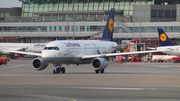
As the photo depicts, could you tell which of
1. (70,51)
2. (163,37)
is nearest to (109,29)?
(70,51)

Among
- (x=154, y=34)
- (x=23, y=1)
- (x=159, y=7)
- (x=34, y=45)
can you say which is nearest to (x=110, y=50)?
(x=34, y=45)

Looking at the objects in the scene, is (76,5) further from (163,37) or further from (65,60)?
(65,60)

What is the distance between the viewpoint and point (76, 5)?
140000mm

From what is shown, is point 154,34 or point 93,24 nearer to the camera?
point 154,34

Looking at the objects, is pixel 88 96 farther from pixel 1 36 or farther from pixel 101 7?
pixel 101 7

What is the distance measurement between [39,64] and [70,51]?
12.5 ft

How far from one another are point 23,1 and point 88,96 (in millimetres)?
134225

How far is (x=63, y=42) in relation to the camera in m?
39.2

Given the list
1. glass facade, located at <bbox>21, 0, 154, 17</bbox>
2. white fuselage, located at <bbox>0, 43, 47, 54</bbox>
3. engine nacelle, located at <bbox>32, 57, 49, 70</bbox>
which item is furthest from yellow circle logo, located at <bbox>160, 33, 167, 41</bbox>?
glass facade, located at <bbox>21, 0, 154, 17</bbox>

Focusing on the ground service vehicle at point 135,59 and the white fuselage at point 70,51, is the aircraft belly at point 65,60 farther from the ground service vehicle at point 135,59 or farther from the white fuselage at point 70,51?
the ground service vehicle at point 135,59

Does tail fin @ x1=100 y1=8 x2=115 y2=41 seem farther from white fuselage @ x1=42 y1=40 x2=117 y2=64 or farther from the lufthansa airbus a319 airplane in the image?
the lufthansa airbus a319 airplane

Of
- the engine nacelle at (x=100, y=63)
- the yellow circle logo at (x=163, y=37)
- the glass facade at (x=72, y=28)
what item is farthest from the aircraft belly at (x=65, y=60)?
the glass facade at (x=72, y=28)

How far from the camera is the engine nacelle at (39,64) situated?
1507 inches

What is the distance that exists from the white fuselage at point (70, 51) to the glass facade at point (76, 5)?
91653 mm
